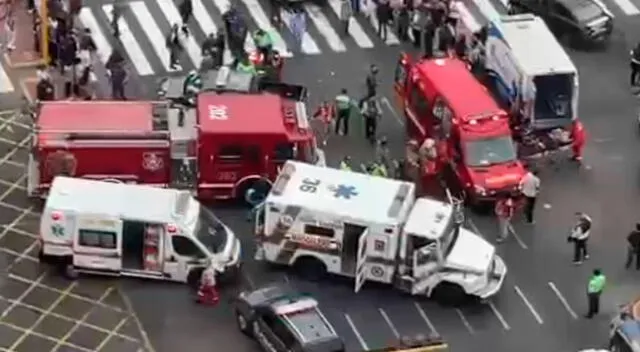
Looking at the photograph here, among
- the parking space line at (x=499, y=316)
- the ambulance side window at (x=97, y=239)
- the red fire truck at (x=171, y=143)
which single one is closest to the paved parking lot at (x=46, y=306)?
the ambulance side window at (x=97, y=239)

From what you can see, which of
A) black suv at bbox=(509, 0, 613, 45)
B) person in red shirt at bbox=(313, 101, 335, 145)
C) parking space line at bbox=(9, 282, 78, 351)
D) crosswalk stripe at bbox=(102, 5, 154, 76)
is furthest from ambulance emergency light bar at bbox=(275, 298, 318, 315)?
black suv at bbox=(509, 0, 613, 45)

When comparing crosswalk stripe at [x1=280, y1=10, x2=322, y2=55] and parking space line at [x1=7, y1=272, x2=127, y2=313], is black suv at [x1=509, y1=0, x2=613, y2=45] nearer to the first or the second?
crosswalk stripe at [x1=280, y1=10, x2=322, y2=55]

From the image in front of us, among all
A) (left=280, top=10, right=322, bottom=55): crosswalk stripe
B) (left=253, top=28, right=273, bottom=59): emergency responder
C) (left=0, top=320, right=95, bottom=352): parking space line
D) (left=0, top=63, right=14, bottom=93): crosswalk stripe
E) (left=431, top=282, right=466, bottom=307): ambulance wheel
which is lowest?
(left=0, top=320, right=95, bottom=352): parking space line

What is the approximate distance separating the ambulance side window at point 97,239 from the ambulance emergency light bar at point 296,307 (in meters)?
5.35

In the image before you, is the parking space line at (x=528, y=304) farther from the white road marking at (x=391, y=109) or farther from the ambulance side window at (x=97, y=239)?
the ambulance side window at (x=97, y=239)

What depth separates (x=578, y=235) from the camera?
4734 centimetres

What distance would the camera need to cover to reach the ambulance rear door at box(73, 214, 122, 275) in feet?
148

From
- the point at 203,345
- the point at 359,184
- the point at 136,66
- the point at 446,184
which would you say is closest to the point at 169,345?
the point at 203,345

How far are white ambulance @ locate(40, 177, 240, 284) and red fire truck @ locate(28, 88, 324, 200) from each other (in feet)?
6.99

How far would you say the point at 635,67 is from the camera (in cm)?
5688

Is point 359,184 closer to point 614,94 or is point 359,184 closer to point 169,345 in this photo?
point 169,345

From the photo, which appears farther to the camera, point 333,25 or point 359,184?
point 333,25

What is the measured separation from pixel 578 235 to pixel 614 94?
10.8 metres

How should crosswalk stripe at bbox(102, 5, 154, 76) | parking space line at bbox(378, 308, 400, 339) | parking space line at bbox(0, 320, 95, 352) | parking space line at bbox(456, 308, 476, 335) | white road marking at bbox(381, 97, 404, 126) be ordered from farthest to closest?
1. crosswalk stripe at bbox(102, 5, 154, 76)
2. white road marking at bbox(381, 97, 404, 126)
3. parking space line at bbox(456, 308, 476, 335)
4. parking space line at bbox(378, 308, 400, 339)
5. parking space line at bbox(0, 320, 95, 352)
